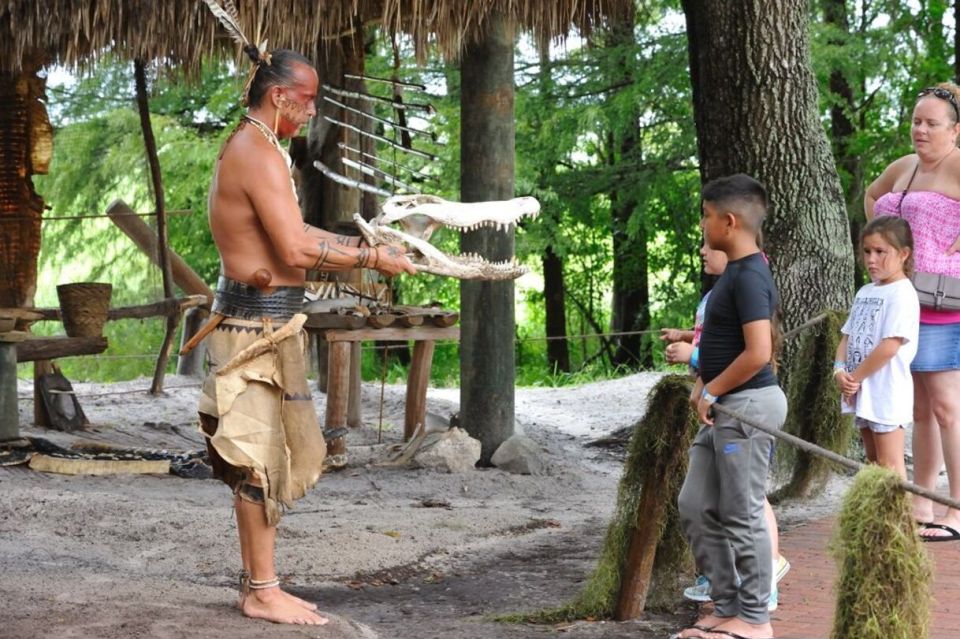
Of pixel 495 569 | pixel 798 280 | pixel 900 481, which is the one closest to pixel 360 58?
pixel 798 280

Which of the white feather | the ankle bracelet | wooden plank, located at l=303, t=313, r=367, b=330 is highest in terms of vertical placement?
the white feather

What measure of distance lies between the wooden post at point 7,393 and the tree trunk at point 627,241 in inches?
324

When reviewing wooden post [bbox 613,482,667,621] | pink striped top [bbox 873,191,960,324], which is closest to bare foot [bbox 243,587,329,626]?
wooden post [bbox 613,482,667,621]

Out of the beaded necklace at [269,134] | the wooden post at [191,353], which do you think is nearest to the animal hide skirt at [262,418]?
the beaded necklace at [269,134]

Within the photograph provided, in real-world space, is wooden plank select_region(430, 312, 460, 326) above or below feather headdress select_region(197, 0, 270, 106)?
below

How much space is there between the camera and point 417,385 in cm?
952

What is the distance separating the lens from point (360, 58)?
10.3 meters

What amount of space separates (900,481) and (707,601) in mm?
1527

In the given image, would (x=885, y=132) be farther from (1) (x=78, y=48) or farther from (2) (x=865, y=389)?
(2) (x=865, y=389)

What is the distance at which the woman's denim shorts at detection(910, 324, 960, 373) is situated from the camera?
5.56 m

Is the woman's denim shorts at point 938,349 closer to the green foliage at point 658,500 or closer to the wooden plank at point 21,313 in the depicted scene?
the green foliage at point 658,500

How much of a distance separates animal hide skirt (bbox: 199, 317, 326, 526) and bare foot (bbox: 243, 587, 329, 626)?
0.25 metres

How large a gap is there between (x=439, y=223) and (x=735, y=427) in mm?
1349

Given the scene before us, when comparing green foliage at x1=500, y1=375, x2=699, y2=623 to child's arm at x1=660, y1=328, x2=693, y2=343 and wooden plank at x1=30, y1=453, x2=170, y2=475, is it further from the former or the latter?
wooden plank at x1=30, y1=453, x2=170, y2=475
